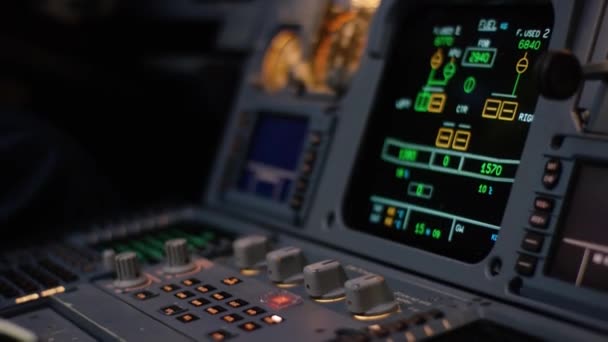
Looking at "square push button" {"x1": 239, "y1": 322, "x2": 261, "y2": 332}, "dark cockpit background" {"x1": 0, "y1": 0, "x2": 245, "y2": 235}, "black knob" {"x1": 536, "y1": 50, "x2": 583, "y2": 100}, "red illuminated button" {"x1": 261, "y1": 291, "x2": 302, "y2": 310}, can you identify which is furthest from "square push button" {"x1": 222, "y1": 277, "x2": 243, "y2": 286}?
"dark cockpit background" {"x1": 0, "y1": 0, "x2": 245, "y2": 235}

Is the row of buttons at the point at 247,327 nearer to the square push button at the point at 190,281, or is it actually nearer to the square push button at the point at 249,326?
the square push button at the point at 249,326

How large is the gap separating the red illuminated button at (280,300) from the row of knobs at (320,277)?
3 cm

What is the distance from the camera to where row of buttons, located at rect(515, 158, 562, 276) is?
1.23 meters

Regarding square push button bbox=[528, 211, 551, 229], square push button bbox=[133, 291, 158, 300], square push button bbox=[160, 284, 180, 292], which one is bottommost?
square push button bbox=[133, 291, 158, 300]

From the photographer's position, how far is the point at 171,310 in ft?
4.25

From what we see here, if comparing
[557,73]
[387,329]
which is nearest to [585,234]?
[557,73]

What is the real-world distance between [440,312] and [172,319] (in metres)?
0.47

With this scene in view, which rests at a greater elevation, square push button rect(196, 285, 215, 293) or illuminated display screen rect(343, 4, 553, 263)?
illuminated display screen rect(343, 4, 553, 263)

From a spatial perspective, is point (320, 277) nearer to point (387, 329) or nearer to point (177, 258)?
point (387, 329)

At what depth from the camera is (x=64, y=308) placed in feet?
4.52

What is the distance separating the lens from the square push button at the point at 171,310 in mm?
1284

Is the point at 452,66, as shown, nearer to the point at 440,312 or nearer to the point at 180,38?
the point at 440,312

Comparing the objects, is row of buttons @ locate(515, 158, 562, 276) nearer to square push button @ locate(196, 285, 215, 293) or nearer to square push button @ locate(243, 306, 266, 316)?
square push button @ locate(243, 306, 266, 316)

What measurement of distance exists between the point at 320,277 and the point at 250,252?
25 cm
